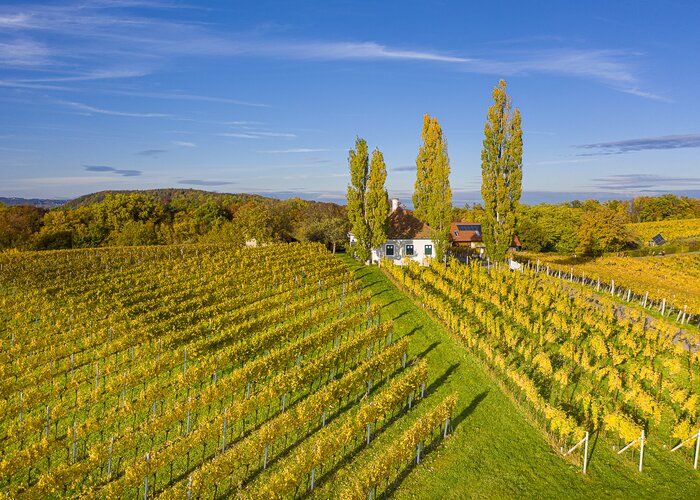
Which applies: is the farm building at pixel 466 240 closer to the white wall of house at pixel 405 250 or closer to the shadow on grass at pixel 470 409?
the white wall of house at pixel 405 250

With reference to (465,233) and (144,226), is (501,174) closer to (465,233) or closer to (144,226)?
(465,233)

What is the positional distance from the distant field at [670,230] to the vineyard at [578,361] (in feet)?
191

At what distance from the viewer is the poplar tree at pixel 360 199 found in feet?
134

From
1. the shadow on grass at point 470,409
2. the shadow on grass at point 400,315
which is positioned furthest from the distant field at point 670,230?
the shadow on grass at point 470,409

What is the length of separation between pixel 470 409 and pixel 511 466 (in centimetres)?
339

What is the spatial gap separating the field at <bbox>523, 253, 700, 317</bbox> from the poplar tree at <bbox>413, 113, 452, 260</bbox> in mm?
13553

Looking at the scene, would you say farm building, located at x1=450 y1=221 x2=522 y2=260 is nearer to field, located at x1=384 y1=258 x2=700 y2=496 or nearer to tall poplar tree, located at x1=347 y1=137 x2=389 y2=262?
tall poplar tree, located at x1=347 y1=137 x2=389 y2=262

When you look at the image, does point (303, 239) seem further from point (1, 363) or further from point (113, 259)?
point (1, 363)

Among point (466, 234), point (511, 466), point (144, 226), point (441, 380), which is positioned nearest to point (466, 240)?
point (466, 234)

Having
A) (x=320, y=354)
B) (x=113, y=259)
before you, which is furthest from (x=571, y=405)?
(x=113, y=259)

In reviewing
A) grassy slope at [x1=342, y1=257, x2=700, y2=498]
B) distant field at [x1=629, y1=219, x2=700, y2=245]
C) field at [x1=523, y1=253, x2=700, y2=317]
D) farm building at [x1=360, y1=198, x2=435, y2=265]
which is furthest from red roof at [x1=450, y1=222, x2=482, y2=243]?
distant field at [x1=629, y1=219, x2=700, y2=245]

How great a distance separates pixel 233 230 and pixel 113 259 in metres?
24.1

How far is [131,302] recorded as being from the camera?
26875 millimetres

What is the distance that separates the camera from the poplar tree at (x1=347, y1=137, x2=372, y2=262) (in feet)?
134
